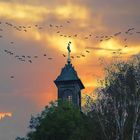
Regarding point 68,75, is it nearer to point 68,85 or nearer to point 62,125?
point 68,85

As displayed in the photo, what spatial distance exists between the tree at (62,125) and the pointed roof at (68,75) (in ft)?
105

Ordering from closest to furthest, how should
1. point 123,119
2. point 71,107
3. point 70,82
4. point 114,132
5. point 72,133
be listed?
point 123,119
point 114,132
point 72,133
point 71,107
point 70,82

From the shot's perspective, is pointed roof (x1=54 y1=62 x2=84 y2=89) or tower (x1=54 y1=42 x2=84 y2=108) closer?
tower (x1=54 y1=42 x2=84 y2=108)

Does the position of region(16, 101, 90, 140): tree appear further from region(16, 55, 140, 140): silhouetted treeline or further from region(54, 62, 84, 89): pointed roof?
region(54, 62, 84, 89): pointed roof

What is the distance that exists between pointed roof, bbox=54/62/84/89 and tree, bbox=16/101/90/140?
31955mm

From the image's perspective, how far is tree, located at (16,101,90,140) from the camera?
306 ft

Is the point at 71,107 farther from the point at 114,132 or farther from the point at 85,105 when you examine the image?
the point at 114,132

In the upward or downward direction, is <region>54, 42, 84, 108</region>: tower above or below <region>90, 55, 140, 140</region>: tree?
above

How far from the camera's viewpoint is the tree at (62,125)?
306ft

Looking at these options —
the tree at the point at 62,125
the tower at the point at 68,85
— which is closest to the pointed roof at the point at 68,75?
the tower at the point at 68,85

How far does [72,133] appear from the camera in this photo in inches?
3676

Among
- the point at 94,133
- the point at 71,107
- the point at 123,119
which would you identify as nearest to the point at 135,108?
the point at 123,119

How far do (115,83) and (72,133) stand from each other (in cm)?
1123

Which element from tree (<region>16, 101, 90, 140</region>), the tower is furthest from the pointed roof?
tree (<region>16, 101, 90, 140</region>)
